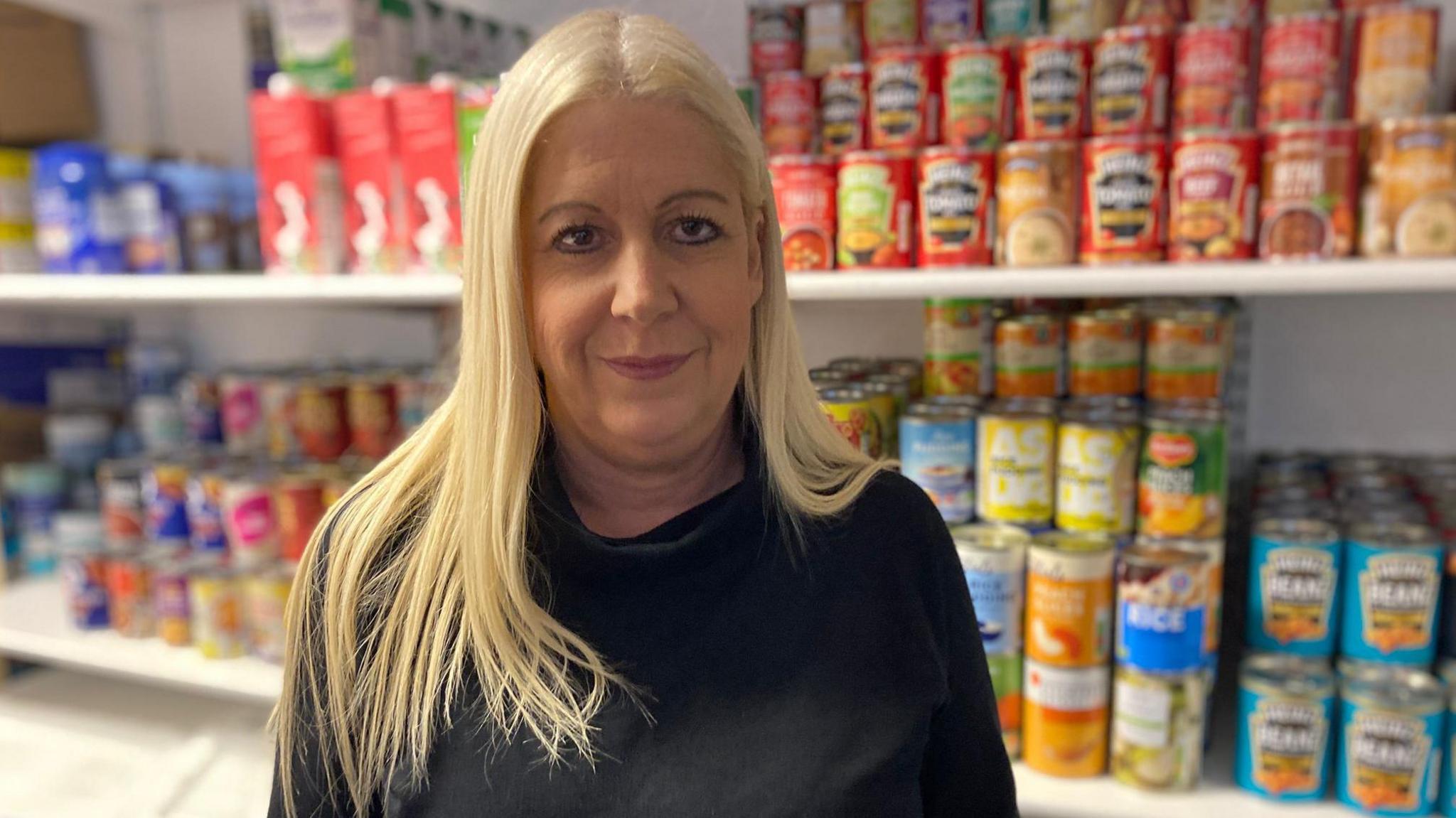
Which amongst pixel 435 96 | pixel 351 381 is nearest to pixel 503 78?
pixel 435 96

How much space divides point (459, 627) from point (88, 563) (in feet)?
4.29

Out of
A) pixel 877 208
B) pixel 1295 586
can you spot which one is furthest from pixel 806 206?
pixel 1295 586

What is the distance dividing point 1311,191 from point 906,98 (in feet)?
1.59

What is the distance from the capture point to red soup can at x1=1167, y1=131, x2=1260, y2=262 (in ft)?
3.71

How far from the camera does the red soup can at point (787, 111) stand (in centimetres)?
134

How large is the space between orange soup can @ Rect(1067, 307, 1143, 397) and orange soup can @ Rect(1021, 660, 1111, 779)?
372 millimetres

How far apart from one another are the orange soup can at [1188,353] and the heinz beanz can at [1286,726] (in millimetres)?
350

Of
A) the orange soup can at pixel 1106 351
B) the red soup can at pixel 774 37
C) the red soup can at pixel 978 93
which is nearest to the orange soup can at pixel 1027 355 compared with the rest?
the orange soup can at pixel 1106 351

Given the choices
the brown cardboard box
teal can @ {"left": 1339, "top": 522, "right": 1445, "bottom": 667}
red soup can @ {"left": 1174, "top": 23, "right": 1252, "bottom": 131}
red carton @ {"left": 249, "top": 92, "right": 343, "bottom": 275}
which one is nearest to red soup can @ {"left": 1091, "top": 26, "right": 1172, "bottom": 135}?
red soup can @ {"left": 1174, "top": 23, "right": 1252, "bottom": 131}

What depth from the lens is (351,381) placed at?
1732 millimetres

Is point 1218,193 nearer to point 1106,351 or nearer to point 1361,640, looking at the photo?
point 1106,351

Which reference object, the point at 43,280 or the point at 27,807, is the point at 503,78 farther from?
the point at 27,807

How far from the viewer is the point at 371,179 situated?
1468 mm

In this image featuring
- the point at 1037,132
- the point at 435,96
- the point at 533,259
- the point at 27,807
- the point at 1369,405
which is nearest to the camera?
the point at 533,259
